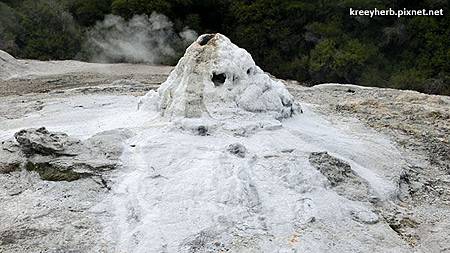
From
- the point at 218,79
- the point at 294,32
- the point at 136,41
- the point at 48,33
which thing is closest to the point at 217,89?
the point at 218,79

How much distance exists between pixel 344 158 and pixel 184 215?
1788 millimetres

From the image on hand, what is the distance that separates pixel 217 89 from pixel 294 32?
29.8 ft

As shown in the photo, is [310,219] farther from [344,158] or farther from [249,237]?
[344,158]

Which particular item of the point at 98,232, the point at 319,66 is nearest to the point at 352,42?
the point at 319,66

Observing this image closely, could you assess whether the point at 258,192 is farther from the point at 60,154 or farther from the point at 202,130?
the point at 60,154

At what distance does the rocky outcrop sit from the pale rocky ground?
0.25 ft

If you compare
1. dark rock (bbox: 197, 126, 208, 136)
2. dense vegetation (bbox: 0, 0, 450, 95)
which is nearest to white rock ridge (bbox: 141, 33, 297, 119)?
dark rock (bbox: 197, 126, 208, 136)

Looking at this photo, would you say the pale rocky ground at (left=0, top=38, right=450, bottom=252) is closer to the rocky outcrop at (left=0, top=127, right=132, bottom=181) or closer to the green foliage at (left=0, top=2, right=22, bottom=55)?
the rocky outcrop at (left=0, top=127, right=132, bottom=181)

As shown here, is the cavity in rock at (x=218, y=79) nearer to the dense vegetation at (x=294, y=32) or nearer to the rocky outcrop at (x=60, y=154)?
the rocky outcrop at (x=60, y=154)

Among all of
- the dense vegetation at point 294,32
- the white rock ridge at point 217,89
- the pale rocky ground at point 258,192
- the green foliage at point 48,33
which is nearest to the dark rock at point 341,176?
the pale rocky ground at point 258,192

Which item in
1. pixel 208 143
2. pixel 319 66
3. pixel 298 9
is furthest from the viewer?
pixel 298 9

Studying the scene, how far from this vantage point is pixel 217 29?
14438 millimetres

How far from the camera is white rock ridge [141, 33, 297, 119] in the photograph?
204 inches

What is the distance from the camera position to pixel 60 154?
454cm
